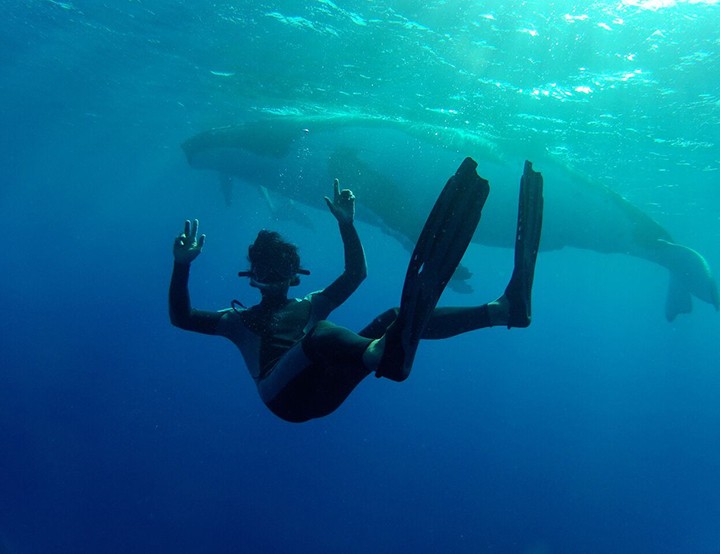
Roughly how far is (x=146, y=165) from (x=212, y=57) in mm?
29418

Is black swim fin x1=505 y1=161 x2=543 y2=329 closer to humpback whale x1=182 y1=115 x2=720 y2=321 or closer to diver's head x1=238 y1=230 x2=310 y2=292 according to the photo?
diver's head x1=238 y1=230 x2=310 y2=292

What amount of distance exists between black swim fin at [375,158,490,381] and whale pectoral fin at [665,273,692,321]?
42.2 ft

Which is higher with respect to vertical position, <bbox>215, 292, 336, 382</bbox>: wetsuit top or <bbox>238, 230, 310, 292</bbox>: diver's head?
<bbox>238, 230, 310, 292</bbox>: diver's head

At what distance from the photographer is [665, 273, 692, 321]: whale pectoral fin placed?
13180 mm

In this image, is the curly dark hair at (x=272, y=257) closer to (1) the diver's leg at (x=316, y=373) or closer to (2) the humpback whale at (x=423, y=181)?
(1) the diver's leg at (x=316, y=373)

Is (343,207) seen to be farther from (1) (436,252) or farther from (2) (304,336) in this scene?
(1) (436,252)

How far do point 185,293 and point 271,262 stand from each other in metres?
0.86

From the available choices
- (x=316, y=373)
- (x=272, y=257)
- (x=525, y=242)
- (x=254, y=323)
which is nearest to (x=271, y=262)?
(x=272, y=257)

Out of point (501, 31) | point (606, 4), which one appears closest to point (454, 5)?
point (501, 31)

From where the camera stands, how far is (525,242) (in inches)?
152

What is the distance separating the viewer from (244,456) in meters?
16.0

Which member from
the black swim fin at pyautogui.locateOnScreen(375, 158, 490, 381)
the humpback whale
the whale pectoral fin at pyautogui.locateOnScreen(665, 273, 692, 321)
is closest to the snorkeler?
the black swim fin at pyautogui.locateOnScreen(375, 158, 490, 381)

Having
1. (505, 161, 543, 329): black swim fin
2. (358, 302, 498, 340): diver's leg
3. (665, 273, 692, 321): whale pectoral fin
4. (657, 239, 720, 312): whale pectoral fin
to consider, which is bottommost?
(358, 302, 498, 340): diver's leg

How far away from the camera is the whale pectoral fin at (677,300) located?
13.2m
